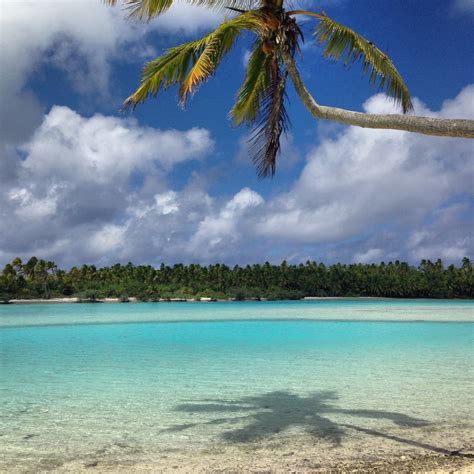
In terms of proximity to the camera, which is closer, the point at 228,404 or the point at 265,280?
the point at 228,404

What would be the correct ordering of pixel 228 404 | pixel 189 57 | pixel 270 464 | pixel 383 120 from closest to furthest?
pixel 383 120
pixel 270 464
pixel 189 57
pixel 228 404

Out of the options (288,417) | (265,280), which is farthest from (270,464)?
(265,280)

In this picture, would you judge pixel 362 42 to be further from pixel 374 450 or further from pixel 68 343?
pixel 68 343

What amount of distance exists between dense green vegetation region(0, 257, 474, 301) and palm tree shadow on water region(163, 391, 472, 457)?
8015 centimetres

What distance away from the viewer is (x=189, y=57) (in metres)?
6.86

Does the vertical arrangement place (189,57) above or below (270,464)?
above

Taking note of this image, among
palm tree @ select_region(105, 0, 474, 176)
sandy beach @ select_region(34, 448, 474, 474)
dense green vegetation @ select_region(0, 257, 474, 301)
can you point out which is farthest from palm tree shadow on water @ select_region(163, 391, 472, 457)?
dense green vegetation @ select_region(0, 257, 474, 301)

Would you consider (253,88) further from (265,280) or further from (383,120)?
(265,280)

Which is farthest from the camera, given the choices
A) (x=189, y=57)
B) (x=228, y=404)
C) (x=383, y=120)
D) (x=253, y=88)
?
(x=228, y=404)

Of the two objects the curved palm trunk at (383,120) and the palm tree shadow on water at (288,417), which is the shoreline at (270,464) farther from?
the curved palm trunk at (383,120)

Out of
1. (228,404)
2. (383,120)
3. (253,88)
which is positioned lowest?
(228,404)

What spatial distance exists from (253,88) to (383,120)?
3013mm

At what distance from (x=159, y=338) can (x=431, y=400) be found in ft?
48.0

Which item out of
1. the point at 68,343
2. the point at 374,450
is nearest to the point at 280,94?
the point at 374,450
